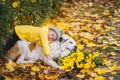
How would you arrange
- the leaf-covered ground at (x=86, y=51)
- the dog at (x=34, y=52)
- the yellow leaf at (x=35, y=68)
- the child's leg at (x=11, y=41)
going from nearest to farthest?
1. the leaf-covered ground at (x=86, y=51)
2. the yellow leaf at (x=35, y=68)
3. the dog at (x=34, y=52)
4. the child's leg at (x=11, y=41)

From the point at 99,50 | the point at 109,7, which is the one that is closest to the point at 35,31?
the point at 99,50

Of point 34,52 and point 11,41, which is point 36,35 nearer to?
point 34,52

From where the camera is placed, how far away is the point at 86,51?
6.16 metres

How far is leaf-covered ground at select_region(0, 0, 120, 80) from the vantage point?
5441 mm

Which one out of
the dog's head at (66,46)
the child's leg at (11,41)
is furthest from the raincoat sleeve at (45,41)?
the child's leg at (11,41)

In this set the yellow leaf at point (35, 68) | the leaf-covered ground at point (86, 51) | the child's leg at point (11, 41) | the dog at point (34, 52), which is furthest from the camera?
the child's leg at point (11, 41)

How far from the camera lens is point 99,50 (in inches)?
256

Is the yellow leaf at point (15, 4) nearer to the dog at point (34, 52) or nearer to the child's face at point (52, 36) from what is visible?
the dog at point (34, 52)

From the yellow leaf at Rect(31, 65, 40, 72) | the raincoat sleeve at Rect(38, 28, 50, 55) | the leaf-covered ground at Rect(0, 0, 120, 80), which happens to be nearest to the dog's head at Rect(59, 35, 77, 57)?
the leaf-covered ground at Rect(0, 0, 120, 80)

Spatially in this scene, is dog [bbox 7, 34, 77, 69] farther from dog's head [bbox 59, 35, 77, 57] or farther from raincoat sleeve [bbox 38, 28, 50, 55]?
raincoat sleeve [bbox 38, 28, 50, 55]

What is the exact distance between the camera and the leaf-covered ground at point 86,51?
5.44 metres

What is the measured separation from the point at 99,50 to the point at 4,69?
1.84 metres

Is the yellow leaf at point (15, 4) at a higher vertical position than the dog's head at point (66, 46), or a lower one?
higher

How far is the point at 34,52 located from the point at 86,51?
903 millimetres
